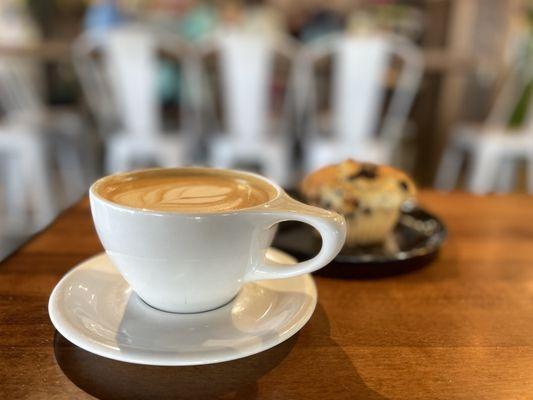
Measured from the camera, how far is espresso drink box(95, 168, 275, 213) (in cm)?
41

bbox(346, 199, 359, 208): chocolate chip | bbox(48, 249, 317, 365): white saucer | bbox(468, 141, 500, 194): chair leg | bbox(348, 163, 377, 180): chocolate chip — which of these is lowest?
bbox(468, 141, 500, 194): chair leg

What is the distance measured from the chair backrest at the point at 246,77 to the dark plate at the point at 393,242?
4.04 feet

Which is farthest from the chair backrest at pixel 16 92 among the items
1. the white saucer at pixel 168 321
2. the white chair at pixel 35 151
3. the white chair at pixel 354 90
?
the white saucer at pixel 168 321

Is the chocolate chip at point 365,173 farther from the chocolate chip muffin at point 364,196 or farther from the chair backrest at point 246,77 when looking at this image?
the chair backrest at point 246,77

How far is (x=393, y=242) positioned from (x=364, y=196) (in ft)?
0.24

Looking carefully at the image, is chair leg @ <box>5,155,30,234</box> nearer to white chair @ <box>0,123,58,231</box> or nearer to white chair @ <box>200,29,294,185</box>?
white chair @ <box>0,123,58,231</box>

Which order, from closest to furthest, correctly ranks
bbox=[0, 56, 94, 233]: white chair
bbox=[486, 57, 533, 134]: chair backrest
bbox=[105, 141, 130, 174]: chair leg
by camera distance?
bbox=[105, 141, 130, 174]: chair leg, bbox=[0, 56, 94, 233]: white chair, bbox=[486, 57, 533, 134]: chair backrest

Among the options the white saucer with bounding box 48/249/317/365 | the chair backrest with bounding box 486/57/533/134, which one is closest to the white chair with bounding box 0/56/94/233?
the white saucer with bounding box 48/249/317/365

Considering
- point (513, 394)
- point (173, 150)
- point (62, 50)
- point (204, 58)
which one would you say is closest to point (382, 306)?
point (513, 394)

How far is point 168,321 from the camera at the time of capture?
40cm

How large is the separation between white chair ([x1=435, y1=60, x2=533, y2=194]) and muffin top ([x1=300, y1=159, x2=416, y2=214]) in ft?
4.72

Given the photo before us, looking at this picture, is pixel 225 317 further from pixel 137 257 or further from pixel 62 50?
pixel 62 50

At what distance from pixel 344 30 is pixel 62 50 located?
6.17ft

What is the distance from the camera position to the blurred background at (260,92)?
6.07 ft
